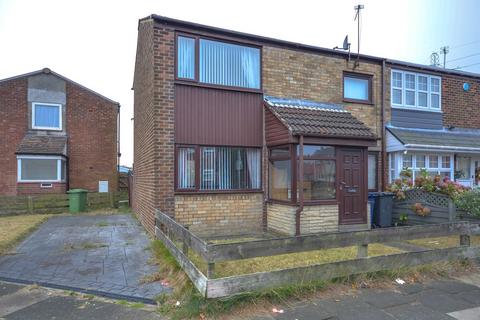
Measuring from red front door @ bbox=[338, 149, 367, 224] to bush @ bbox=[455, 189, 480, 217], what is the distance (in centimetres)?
233

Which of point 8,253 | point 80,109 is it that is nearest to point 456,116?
point 8,253

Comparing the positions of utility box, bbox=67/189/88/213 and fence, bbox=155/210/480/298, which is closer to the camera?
fence, bbox=155/210/480/298

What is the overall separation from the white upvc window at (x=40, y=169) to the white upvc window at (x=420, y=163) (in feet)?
48.9

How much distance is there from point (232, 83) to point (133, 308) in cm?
684

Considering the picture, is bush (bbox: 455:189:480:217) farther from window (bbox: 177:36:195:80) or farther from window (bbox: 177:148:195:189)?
window (bbox: 177:36:195:80)

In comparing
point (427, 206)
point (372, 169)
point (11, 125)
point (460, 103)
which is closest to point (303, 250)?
point (427, 206)

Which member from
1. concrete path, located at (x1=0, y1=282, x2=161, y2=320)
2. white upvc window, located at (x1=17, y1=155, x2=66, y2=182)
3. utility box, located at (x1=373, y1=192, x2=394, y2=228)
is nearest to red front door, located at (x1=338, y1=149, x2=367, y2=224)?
utility box, located at (x1=373, y1=192, x2=394, y2=228)

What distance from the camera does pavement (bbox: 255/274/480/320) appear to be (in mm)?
4480

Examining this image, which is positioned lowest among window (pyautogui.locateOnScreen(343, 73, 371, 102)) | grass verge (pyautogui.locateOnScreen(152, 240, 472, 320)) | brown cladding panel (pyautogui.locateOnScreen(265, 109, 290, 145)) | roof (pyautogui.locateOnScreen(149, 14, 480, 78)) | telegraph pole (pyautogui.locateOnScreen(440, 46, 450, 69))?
grass verge (pyautogui.locateOnScreen(152, 240, 472, 320))

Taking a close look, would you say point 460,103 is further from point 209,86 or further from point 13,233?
point 13,233

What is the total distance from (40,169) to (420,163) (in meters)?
16.7

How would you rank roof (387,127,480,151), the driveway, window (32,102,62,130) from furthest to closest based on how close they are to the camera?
window (32,102,62,130) → roof (387,127,480,151) → the driveway

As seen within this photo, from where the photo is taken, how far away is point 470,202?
31.0ft

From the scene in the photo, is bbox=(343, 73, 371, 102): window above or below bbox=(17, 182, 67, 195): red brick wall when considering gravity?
above
